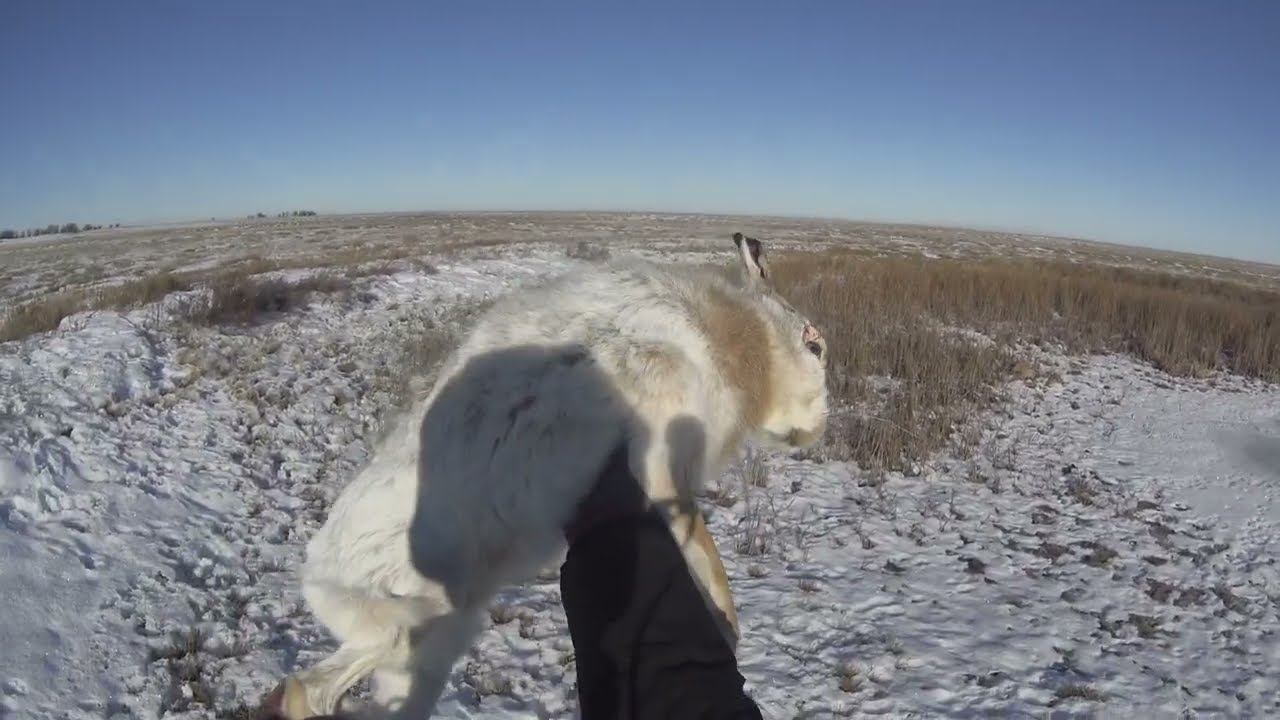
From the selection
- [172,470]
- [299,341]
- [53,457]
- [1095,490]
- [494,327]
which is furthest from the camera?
[299,341]

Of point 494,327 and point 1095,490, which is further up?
point 494,327

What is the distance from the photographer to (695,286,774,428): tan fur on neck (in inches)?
77.6

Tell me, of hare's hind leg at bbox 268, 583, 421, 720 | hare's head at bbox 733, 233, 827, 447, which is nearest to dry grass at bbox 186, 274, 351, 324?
hare's hind leg at bbox 268, 583, 421, 720

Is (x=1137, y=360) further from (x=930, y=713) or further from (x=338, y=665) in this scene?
(x=338, y=665)

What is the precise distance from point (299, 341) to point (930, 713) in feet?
34.7

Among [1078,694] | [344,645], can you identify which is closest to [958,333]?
[1078,694]

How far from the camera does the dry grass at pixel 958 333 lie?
9.41 m

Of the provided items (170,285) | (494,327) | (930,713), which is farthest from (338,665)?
(170,285)

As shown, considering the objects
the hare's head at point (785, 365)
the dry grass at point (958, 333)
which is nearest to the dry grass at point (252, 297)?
the dry grass at point (958, 333)

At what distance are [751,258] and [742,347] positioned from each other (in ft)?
1.62

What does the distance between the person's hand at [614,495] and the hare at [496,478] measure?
2 cm

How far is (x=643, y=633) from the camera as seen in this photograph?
1.47 meters

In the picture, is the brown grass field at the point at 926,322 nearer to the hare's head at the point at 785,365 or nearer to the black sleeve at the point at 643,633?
the hare's head at the point at 785,365

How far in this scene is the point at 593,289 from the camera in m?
1.94
